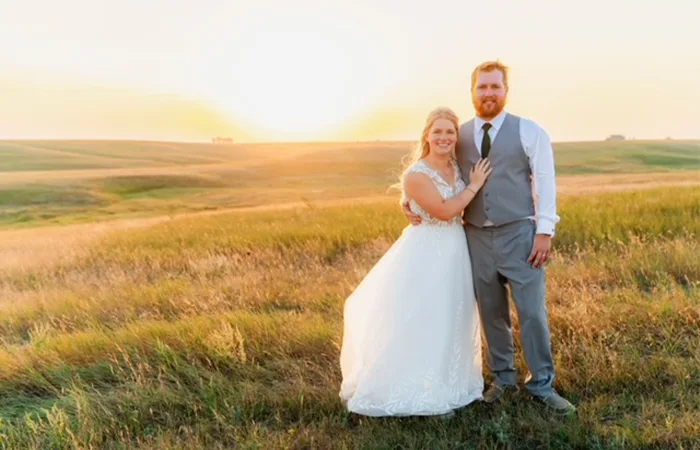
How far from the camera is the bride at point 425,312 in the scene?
3520mm

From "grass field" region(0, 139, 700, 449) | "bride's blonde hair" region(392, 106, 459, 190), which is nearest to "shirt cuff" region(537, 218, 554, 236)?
"bride's blonde hair" region(392, 106, 459, 190)

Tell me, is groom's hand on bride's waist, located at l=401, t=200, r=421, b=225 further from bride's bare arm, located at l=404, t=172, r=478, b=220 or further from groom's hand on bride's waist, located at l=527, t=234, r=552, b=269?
groom's hand on bride's waist, located at l=527, t=234, r=552, b=269

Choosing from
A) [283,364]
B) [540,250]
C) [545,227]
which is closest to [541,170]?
[545,227]

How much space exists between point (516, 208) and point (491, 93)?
2.96ft

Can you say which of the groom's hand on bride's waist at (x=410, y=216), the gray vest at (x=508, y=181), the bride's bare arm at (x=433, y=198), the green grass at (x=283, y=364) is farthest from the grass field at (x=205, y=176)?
the green grass at (x=283, y=364)

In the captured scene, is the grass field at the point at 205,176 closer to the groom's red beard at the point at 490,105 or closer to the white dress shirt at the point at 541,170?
the groom's red beard at the point at 490,105

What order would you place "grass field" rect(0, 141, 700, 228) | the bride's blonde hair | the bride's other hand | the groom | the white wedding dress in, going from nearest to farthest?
the white wedding dress < the groom < the bride's blonde hair < the bride's other hand < "grass field" rect(0, 141, 700, 228)

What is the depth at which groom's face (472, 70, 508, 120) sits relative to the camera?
3.64 meters

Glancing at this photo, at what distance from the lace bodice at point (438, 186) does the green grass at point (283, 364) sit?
147 centimetres

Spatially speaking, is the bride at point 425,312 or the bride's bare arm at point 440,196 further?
the bride's bare arm at point 440,196

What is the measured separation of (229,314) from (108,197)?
3444cm

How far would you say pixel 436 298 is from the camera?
3.68 metres

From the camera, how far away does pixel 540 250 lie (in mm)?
3627

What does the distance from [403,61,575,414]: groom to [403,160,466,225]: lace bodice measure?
0.13 metres
